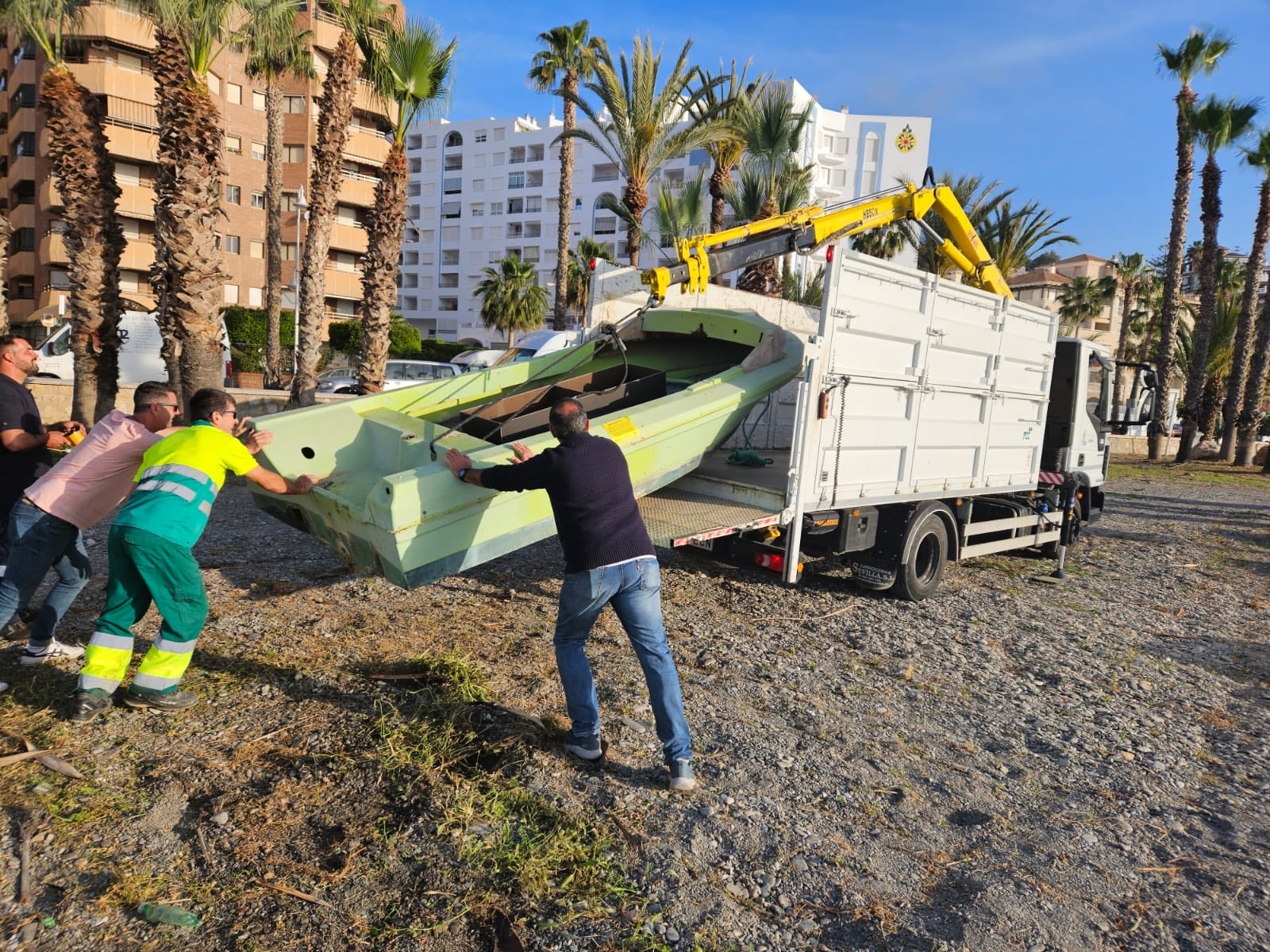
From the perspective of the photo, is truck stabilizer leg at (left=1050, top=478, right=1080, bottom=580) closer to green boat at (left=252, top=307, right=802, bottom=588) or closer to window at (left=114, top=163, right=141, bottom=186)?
green boat at (left=252, top=307, right=802, bottom=588)

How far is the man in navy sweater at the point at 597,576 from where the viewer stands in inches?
135

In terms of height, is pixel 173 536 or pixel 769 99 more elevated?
pixel 769 99

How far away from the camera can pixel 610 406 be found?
5773 millimetres

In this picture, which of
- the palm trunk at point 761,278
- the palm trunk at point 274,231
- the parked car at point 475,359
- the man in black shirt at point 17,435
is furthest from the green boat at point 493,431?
the palm trunk at point 274,231

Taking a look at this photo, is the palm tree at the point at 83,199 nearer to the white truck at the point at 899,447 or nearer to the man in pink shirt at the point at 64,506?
the man in pink shirt at the point at 64,506

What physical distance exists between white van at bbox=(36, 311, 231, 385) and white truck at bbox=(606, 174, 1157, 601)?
15.4 metres

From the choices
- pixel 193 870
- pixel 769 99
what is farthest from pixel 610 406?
pixel 769 99

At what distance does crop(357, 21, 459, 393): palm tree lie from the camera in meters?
13.4

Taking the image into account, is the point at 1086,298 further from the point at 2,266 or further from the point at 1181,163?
the point at 2,266

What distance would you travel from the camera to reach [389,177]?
45.6 ft

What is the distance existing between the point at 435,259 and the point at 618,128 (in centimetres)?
5088

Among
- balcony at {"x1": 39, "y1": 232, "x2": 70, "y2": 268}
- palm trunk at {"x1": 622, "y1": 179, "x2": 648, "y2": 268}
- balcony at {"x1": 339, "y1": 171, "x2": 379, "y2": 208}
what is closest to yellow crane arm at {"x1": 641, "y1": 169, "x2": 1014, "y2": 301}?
palm trunk at {"x1": 622, "y1": 179, "x2": 648, "y2": 268}

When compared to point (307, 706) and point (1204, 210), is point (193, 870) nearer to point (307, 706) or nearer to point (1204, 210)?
point (307, 706)

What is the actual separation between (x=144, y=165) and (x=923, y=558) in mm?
38814
